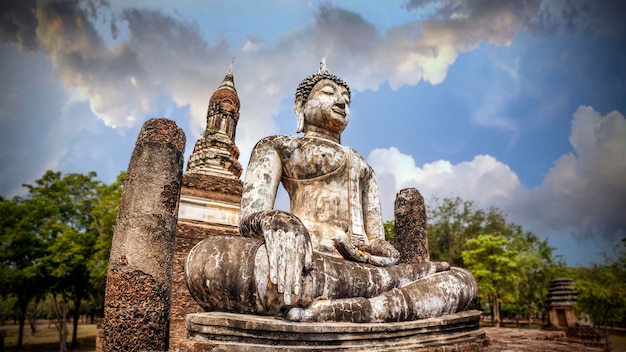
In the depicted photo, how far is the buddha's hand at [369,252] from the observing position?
3.37 m

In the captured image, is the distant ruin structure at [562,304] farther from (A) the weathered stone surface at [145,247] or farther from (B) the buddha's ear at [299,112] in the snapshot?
(A) the weathered stone surface at [145,247]

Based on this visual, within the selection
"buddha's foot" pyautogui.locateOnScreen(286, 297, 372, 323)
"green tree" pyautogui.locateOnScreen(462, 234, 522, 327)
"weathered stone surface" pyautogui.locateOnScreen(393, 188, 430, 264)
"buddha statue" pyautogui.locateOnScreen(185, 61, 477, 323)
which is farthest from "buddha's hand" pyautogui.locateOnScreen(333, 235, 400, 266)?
"green tree" pyautogui.locateOnScreen(462, 234, 522, 327)

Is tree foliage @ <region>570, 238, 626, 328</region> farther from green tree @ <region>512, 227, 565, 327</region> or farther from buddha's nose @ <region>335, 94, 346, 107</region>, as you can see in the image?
buddha's nose @ <region>335, 94, 346, 107</region>

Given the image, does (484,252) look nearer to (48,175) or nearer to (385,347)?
(385,347)

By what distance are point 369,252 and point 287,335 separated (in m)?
1.54

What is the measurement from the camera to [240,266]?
2621 millimetres

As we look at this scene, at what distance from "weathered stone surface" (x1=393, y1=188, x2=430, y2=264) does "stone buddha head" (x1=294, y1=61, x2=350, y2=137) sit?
2474 mm

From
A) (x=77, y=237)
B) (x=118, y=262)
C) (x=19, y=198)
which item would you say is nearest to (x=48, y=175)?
(x=19, y=198)

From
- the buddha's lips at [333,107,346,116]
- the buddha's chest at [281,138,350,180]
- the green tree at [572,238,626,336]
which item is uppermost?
the buddha's lips at [333,107,346,116]

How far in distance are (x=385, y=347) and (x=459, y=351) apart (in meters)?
0.81

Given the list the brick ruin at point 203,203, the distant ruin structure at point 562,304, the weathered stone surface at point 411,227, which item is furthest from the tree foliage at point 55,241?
the distant ruin structure at point 562,304

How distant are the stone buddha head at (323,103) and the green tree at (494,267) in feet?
72.1

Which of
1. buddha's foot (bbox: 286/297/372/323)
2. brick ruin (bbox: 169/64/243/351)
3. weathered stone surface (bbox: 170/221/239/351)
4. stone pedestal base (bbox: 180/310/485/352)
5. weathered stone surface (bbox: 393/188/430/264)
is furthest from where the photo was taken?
brick ruin (bbox: 169/64/243/351)

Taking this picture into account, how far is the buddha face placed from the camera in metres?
4.29
